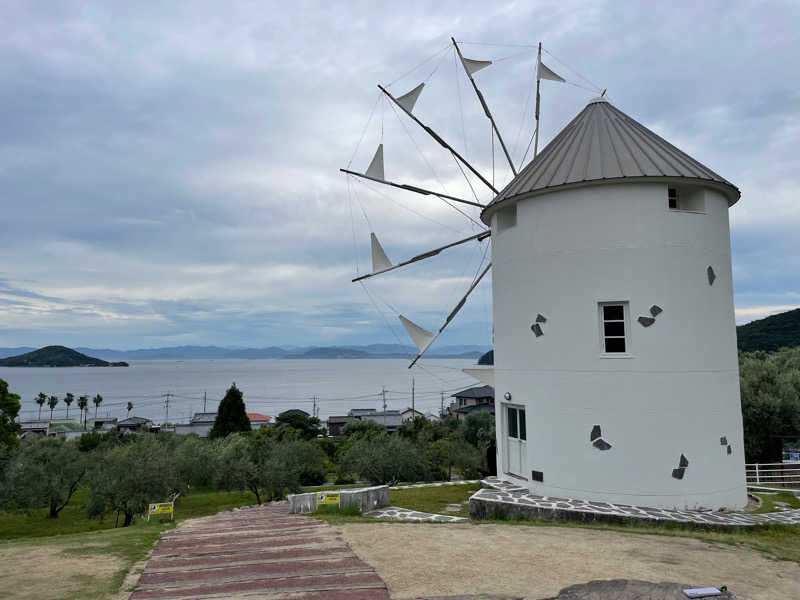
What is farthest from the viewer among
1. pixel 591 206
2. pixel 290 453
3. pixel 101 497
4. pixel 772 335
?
pixel 772 335

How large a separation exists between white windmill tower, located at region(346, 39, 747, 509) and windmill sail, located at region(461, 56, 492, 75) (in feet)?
16.6

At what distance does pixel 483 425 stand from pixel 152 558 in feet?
130

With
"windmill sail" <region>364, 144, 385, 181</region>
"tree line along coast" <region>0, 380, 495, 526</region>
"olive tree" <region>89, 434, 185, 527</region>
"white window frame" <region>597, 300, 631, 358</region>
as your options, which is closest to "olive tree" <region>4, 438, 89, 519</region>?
"tree line along coast" <region>0, 380, 495, 526</region>

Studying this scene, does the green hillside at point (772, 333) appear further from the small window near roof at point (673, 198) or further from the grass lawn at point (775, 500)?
the small window near roof at point (673, 198)

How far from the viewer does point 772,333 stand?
55.2 m

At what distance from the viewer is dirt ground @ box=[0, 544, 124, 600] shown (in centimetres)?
552

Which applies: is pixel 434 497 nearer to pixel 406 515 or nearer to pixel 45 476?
pixel 406 515

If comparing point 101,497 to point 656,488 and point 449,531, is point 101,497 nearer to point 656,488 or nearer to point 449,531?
point 449,531

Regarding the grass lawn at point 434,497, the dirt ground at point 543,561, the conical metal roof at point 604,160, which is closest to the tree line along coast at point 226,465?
the grass lawn at point 434,497

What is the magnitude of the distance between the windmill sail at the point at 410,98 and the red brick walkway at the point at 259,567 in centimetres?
1136

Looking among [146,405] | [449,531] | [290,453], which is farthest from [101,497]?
[146,405]

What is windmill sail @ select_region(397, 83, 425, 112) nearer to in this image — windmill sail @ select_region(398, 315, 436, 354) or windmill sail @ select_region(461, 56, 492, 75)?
windmill sail @ select_region(461, 56, 492, 75)

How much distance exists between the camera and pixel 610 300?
11531mm

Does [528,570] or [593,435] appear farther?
[593,435]
